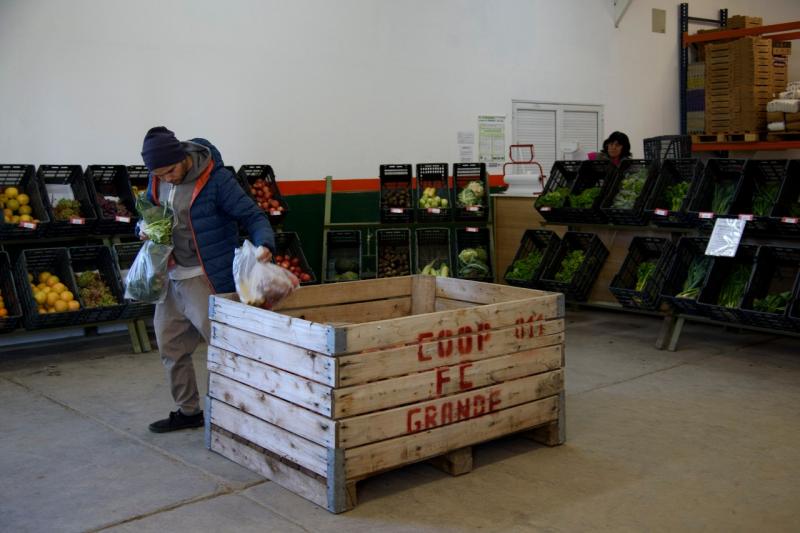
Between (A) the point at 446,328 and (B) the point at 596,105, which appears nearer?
(A) the point at 446,328

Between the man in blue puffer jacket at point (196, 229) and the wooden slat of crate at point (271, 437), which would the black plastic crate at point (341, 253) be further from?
the wooden slat of crate at point (271, 437)

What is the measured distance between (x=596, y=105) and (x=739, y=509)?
843 cm

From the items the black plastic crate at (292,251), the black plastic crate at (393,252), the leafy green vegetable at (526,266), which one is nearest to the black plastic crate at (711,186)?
the leafy green vegetable at (526,266)

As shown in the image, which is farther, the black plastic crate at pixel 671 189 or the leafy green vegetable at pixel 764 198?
the black plastic crate at pixel 671 189

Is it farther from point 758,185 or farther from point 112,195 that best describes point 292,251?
point 758,185

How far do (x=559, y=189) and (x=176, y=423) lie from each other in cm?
446

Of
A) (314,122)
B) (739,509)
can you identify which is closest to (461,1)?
(314,122)

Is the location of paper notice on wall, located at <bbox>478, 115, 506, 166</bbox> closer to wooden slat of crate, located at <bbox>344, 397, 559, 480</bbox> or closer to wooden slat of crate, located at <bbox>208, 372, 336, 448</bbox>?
wooden slat of crate, located at <bbox>344, 397, 559, 480</bbox>

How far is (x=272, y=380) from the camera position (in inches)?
Result: 153

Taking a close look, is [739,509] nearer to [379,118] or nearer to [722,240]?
[722,240]

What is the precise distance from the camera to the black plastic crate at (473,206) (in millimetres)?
8312

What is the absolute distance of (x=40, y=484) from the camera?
13.0 ft

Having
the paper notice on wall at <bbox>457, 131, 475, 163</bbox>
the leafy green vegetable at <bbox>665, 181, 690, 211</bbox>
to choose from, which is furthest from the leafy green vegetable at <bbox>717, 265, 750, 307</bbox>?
the paper notice on wall at <bbox>457, 131, 475, 163</bbox>

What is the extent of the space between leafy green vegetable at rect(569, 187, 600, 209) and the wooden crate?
311 centimetres
